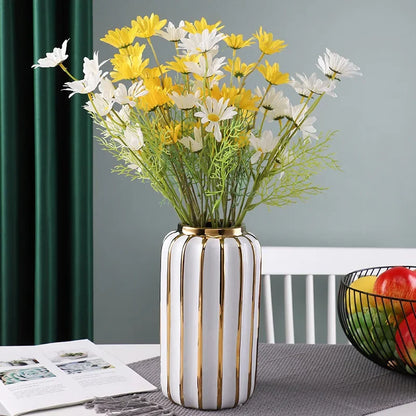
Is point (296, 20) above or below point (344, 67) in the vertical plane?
above

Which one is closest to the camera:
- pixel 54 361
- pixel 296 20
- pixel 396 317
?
pixel 396 317

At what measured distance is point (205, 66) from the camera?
84 centimetres

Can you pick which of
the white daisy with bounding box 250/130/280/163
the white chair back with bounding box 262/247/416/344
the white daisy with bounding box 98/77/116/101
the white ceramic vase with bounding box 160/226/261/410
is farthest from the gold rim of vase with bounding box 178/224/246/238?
the white chair back with bounding box 262/247/416/344

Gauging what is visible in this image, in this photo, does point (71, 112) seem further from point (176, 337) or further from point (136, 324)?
point (176, 337)

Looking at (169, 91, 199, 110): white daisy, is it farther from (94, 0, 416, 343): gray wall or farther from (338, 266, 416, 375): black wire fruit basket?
(94, 0, 416, 343): gray wall

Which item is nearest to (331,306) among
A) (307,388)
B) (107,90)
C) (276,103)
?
(307,388)

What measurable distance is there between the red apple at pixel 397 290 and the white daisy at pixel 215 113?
0.40m

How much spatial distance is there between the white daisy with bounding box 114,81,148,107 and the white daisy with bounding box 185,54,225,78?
0.07 metres

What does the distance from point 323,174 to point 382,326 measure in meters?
1.09

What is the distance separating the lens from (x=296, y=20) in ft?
6.56

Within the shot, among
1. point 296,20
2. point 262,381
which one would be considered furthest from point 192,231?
point 296,20

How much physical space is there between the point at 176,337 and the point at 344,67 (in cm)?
46

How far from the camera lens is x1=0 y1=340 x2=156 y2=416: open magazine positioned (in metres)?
0.94

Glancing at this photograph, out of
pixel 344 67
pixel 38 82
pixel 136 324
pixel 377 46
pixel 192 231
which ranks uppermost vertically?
pixel 377 46
